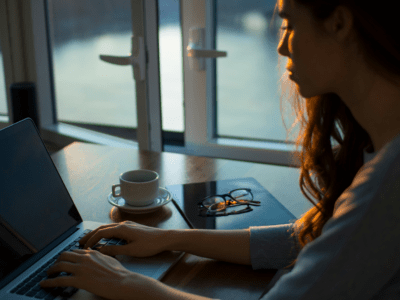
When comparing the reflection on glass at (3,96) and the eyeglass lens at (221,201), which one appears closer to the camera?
the eyeglass lens at (221,201)

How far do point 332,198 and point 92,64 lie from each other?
227 cm

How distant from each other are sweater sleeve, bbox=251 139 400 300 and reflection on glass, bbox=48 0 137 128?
2.16 m

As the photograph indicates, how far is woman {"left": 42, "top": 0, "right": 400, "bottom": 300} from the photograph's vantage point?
1.75 feet

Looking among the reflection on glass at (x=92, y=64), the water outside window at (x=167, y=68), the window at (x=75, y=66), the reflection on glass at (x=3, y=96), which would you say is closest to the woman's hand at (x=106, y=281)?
the water outside window at (x=167, y=68)

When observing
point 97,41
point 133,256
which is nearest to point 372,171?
point 133,256

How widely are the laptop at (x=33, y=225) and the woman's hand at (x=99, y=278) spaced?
0.05 feet

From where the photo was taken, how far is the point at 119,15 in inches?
98.4

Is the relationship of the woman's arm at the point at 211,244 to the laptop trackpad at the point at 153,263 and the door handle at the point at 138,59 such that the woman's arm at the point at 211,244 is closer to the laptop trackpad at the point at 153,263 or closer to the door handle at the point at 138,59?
the laptop trackpad at the point at 153,263

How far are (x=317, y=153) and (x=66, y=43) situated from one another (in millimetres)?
2379

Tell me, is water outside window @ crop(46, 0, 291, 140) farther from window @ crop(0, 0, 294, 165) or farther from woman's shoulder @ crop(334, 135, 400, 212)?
woman's shoulder @ crop(334, 135, 400, 212)

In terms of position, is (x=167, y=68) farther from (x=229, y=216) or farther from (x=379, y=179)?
(x=379, y=179)

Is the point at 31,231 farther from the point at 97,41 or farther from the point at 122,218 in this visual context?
the point at 97,41

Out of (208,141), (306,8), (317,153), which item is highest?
(306,8)

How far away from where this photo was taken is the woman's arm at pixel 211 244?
83 centimetres
